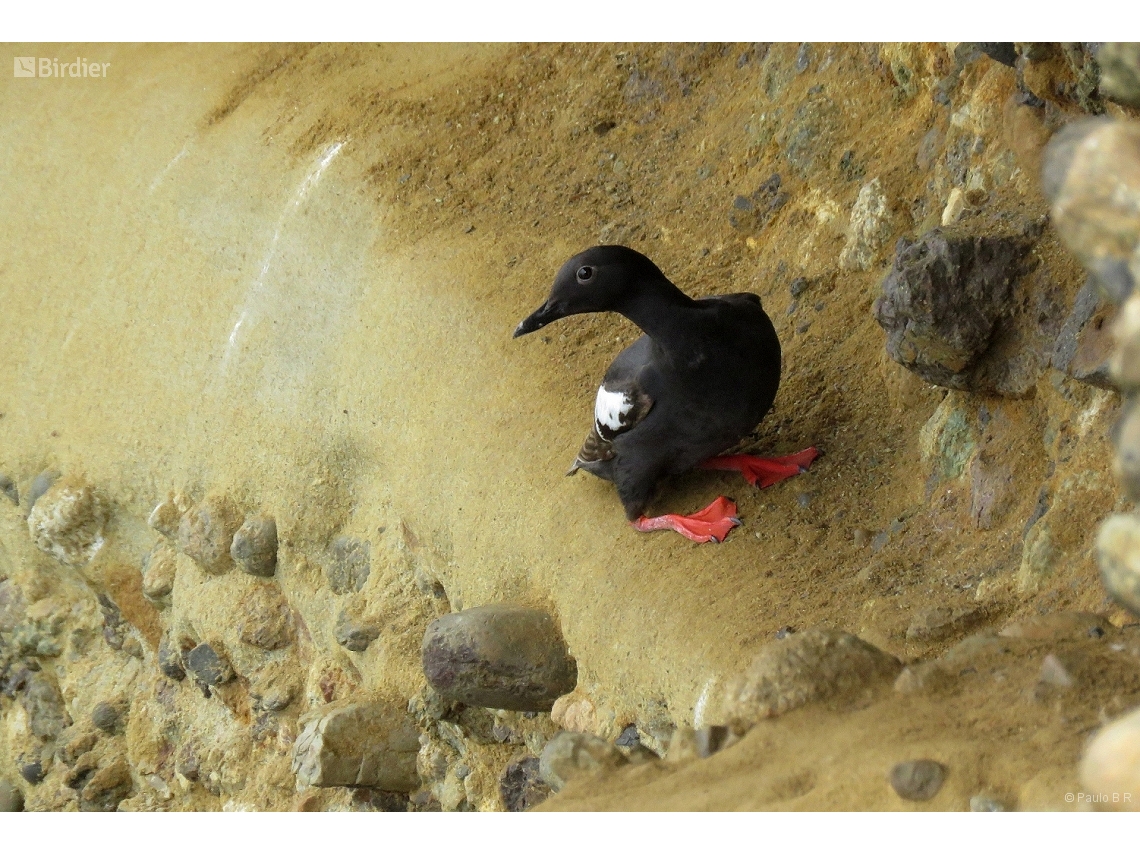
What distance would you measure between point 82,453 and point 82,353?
2.87 ft

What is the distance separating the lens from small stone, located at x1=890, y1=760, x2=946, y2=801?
9.09 ft

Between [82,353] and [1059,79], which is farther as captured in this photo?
[82,353]

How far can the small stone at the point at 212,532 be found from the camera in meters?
7.77

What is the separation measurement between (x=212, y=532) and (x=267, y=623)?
768 mm

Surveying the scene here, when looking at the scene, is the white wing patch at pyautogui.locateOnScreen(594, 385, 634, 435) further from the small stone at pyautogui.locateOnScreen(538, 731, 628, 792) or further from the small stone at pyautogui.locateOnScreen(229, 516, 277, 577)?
the small stone at pyautogui.locateOnScreen(229, 516, 277, 577)

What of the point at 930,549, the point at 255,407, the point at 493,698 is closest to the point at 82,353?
the point at 255,407

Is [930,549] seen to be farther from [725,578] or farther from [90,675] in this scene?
[90,675]

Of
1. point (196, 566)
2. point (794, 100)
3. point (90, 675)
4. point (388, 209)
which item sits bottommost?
point (90, 675)

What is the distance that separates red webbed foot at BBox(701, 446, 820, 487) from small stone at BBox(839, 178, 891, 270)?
1.15 metres

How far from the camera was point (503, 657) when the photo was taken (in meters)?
5.46

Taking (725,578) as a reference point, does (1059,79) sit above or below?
above

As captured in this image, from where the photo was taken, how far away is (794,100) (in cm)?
682

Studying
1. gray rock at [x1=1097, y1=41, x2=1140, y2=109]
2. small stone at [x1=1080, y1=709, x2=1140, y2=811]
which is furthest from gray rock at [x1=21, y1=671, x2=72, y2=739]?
gray rock at [x1=1097, y1=41, x2=1140, y2=109]

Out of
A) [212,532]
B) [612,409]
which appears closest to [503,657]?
[612,409]
